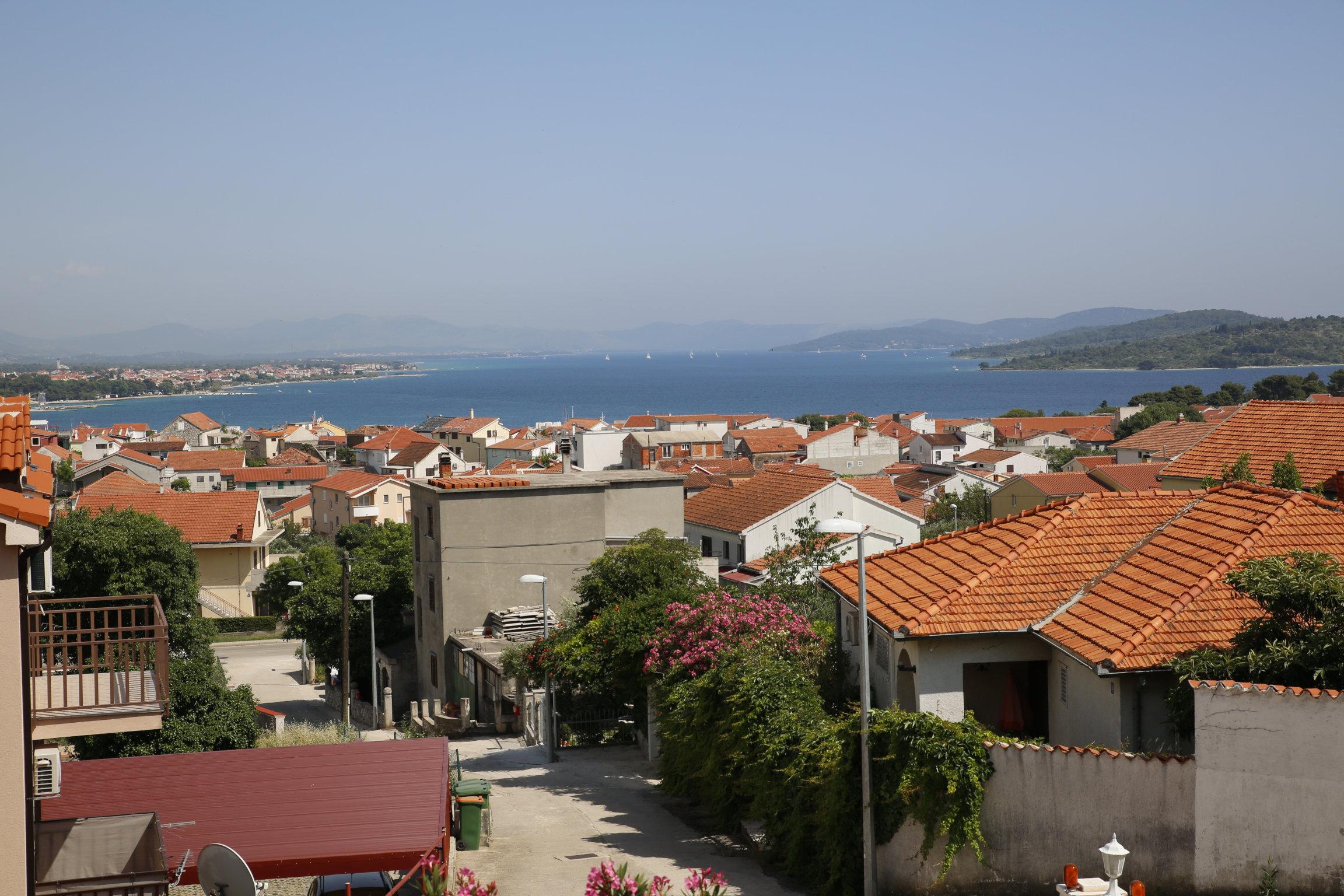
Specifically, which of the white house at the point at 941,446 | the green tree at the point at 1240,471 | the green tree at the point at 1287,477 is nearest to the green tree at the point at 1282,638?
the green tree at the point at 1287,477

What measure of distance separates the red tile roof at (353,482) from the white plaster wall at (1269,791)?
239ft

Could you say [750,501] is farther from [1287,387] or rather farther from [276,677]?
[1287,387]

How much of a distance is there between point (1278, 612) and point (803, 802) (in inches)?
220

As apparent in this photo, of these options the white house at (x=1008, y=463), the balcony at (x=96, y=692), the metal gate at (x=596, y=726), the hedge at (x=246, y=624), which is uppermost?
the balcony at (x=96, y=692)

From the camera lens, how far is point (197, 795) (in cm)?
1203

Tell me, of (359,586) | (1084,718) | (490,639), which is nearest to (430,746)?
(1084,718)

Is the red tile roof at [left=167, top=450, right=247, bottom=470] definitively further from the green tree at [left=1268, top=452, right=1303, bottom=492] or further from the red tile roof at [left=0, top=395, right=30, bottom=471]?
the red tile roof at [left=0, top=395, right=30, bottom=471]

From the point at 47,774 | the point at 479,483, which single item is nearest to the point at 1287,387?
the point at 479,483

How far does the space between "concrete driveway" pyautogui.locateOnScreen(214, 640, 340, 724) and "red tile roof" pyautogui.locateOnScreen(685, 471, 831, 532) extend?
14.4 m

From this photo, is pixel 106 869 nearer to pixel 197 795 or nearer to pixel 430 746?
pixel 197 795

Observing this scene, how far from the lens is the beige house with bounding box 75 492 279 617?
6078 cm

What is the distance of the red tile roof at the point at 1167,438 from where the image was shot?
8194 centimetres

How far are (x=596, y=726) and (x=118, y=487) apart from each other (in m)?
55.1

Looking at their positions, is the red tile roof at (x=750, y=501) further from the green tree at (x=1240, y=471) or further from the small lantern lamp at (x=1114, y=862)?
the small lantern lamp at (x=1114, y=862)
